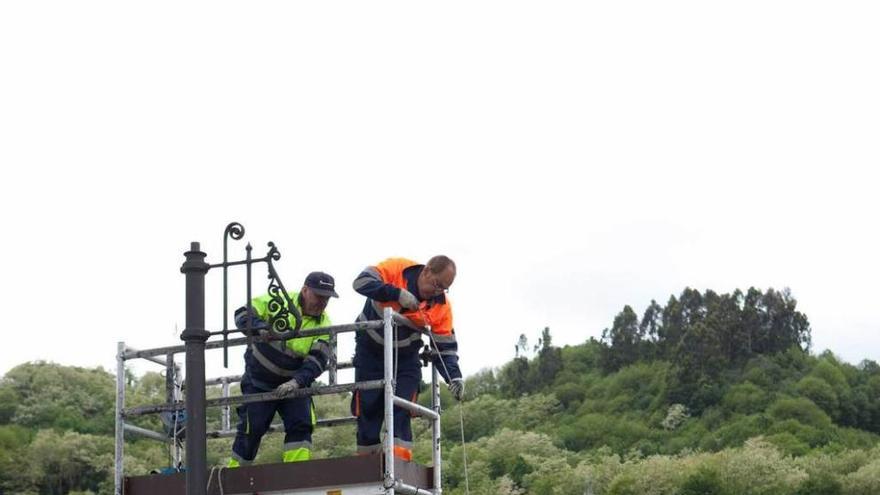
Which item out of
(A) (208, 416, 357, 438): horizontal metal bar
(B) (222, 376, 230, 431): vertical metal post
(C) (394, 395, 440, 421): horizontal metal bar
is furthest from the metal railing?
(B) (222, 376, 230, 431): vertical metal post

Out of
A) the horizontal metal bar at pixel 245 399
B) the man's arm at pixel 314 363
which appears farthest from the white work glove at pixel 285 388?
the man's arm at pixel 314 363

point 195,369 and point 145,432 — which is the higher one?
point 195,369

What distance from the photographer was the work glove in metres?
10.9

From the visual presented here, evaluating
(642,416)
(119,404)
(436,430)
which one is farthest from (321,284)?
(642,416)

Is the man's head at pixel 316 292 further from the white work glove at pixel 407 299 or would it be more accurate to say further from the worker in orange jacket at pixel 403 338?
the white work glove at pixel 407 299

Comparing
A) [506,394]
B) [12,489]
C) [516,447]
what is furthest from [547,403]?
[12,489]

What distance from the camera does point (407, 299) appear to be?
10695 mm

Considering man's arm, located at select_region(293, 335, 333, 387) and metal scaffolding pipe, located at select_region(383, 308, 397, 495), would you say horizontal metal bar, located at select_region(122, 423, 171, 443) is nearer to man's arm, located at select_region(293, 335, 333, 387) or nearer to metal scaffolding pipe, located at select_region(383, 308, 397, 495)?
man's arm, located at select_region(293, 335, 333, 387)

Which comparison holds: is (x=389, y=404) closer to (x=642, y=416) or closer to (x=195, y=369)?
(x=195, y=369)

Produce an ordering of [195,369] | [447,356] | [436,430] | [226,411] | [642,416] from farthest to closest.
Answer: [642,416] → [226,411] → [447,356] → [436,430] → [195,369]

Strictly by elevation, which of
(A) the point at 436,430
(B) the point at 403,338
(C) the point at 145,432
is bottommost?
(A) the point at 436,430

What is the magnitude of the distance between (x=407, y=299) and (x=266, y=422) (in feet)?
5.09

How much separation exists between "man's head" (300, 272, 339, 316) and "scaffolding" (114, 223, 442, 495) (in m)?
0.48

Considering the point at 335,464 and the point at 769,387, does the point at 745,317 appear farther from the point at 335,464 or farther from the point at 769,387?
the point at 335,464
